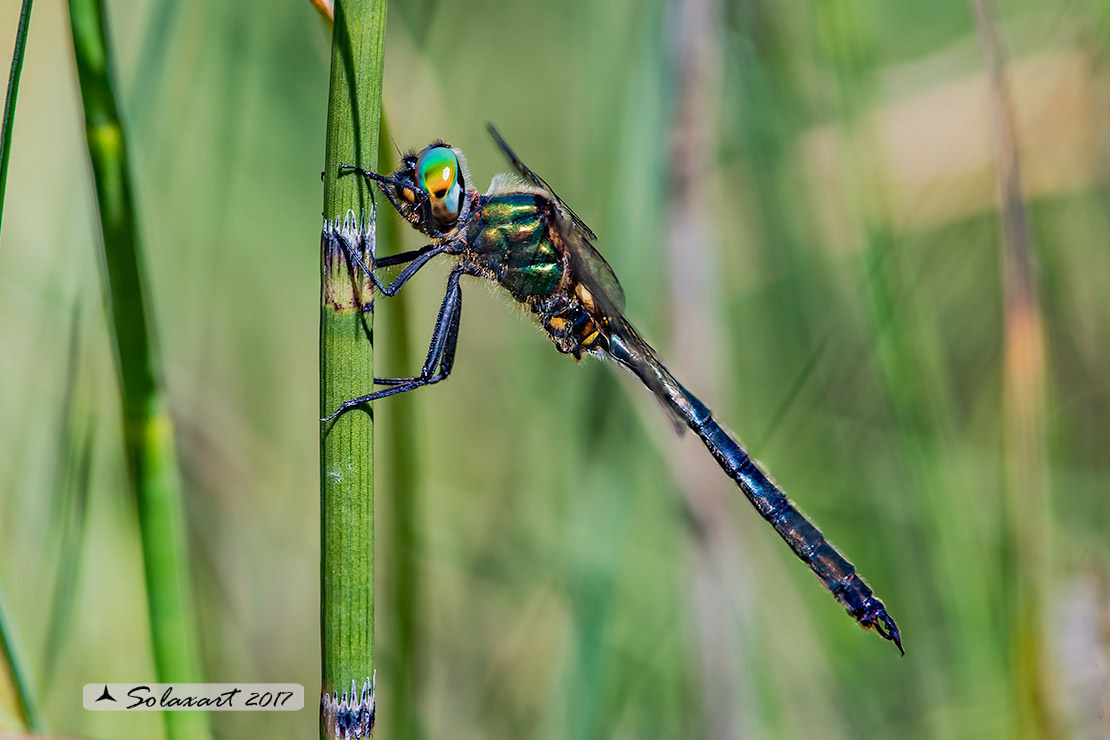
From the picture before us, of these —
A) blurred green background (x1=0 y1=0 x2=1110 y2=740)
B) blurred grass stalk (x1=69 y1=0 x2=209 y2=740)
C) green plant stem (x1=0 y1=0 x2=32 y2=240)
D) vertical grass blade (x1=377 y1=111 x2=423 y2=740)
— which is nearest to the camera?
green plant stem (x1=0 y1=0 x2=32 y2=240)

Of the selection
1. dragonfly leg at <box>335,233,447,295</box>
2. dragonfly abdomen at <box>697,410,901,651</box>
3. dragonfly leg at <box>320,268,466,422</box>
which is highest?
dragonfly leg at <box>335,233,447,295</box>

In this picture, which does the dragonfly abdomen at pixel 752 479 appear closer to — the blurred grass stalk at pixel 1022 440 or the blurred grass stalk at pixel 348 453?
the blurred grass stalk at pixel 1022 440

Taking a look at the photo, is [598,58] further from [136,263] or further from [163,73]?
[136,263]

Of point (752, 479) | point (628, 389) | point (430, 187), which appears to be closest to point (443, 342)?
point (430, 187)

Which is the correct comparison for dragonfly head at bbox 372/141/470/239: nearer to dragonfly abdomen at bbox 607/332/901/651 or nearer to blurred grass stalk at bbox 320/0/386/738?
dragonfly abdomen at bbox 607/332/901/651

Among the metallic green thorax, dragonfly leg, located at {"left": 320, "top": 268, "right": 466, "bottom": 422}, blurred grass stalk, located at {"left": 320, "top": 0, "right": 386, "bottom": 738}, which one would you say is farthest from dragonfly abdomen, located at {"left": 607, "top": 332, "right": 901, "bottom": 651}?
blurred grass stalk, located at {"left": 320, "top": 0, "right": 386, "bottom": 738}

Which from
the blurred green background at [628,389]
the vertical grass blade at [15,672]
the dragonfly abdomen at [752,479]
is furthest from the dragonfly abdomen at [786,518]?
the vertical grass blade at [15,672]

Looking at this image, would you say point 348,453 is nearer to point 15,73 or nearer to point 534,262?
point 15,73
